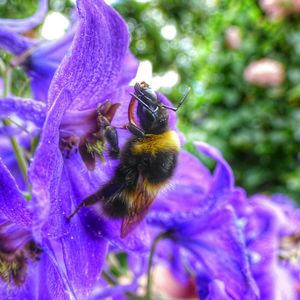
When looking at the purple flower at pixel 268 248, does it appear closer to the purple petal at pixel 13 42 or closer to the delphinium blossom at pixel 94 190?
the delphinium blossom at pixel 94 190

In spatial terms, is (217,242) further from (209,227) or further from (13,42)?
(13,42)

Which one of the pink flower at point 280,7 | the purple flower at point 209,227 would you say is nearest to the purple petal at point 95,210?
the purple flower at point 209,227

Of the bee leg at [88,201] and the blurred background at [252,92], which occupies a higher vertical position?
the bee leg at [88,201]

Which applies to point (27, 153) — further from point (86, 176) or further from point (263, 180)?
point (263, 180)

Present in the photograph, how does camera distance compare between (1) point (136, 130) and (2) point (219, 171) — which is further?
(2) point (219, 171)

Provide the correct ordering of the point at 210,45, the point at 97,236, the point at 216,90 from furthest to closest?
the point at 210,45
the point at 216,90
the point at 97,236

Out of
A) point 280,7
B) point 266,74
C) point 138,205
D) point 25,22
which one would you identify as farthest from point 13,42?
point 280,7

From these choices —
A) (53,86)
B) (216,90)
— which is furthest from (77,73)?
(216,90)
